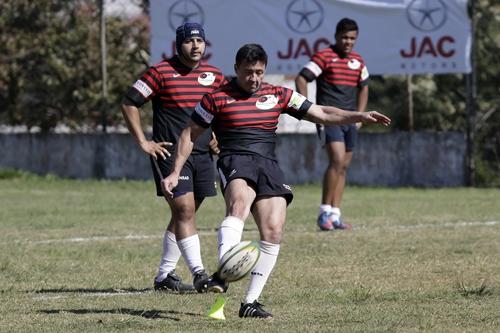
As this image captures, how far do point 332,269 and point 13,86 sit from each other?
1521 centimetres

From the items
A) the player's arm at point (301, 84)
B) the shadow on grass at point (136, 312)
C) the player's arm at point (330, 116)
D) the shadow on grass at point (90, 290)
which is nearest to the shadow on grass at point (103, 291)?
the shadow on grass at point (90, 290)

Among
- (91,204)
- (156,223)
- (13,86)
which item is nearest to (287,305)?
(156,223)

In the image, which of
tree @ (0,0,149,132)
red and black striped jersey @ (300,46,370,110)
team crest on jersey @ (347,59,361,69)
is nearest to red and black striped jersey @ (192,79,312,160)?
red and black striped jersey @ (300,46,370,110)

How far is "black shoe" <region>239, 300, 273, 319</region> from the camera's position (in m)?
7.32

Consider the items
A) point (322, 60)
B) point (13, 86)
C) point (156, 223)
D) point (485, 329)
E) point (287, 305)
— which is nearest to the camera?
point (485, 329)

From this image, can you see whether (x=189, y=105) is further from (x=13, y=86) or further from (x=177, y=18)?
(x=13, y=86)

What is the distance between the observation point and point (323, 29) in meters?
20.8

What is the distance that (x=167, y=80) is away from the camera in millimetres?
8891

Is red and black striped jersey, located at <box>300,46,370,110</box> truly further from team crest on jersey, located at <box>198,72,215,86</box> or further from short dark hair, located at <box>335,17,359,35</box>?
team crest on jersey, located at <box>198,72,215,86</box>

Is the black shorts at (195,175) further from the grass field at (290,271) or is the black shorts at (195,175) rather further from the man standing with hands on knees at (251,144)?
the man standing with hands on knees at (251,144)

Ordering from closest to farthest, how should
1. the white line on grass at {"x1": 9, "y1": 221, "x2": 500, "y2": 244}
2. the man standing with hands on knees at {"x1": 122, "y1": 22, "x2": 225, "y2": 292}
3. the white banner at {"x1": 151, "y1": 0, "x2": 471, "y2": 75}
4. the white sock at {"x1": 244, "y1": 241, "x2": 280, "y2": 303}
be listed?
the white sock at {"x1": 244, "y1": 241, "x2": 280, "y2": 303} < the man standing with hands on knees at {"x1": 122, "y1": 22, "x2": 225, "y2": 292} < the white line on grass at {"x1": 9, "y1": 221, "x2": 500, "y2": 244} < the white banner at {"x1": 151, "y1": 0, "x2": 471, "y2": 75}

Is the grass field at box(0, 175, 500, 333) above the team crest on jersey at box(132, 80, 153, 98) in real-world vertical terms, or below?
below

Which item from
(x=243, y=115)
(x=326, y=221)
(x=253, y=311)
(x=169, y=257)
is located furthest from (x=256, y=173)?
(x=326, y=221)

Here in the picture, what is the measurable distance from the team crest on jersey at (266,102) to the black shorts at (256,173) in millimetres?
320
